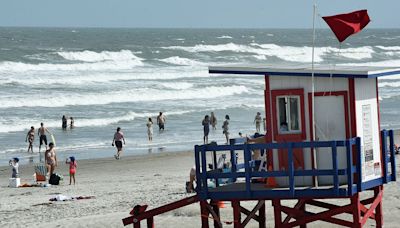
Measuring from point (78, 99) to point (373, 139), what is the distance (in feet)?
144

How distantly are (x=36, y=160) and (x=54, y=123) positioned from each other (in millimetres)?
11897

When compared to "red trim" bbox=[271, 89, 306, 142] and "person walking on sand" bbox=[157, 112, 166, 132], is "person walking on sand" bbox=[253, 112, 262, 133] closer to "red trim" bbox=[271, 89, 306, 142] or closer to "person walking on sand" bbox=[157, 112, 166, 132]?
"person walking on sand" bbox=[157, 112, 166, 132]

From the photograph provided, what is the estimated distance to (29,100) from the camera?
2206 inches

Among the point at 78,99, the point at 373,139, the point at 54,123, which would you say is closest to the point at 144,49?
the point at 78,99

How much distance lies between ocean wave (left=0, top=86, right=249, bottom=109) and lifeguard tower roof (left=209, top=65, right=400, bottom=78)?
3897 cm

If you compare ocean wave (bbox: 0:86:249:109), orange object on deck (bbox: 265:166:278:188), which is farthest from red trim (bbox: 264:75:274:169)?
ocean wave (bbox: 0:86:249:109)

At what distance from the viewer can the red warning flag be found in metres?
15.1

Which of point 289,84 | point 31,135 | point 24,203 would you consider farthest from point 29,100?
point 289,84

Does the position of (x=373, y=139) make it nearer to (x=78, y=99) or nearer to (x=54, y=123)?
(x=54, y=123)

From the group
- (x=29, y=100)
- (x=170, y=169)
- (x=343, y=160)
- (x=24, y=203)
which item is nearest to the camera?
(x=343, y=160)

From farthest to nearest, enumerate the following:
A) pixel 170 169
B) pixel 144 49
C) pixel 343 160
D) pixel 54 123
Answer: pixel 144 49
pixel 54 123
pixel 170 169
pixel 343 160

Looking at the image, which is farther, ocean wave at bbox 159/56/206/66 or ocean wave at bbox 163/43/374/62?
ocean wave at bbox 163/43/374/62

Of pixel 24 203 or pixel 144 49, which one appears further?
pixel 144 49

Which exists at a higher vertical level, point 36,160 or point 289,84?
point 289,84
